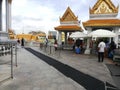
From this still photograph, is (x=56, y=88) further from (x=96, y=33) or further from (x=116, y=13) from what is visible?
(x=116, y=13)

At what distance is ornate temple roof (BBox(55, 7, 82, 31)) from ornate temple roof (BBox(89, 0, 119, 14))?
22.5 ft

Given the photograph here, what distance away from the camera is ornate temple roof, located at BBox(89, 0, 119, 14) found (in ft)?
83.1

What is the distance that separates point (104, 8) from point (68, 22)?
29.9ft

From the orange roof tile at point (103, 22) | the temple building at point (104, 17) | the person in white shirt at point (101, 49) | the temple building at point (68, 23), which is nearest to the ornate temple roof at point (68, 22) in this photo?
the temple building at point (68, 23)

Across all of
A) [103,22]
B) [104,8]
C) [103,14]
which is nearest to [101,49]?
[103,22]

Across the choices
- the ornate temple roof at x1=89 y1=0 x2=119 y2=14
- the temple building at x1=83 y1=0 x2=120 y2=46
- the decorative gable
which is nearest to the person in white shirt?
the temple building at x1=83 y1=0 x2=120 y2=46

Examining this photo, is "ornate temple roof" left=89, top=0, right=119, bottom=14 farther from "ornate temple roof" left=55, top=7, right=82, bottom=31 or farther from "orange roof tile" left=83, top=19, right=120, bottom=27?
"ornate temple roof" left=55, top=7, right=82, bottom=31

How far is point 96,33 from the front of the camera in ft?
68.8

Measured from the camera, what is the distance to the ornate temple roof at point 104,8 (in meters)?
25.3

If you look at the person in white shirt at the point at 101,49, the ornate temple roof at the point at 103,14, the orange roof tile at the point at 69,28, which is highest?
the ornate temple roof at the point at 103,14

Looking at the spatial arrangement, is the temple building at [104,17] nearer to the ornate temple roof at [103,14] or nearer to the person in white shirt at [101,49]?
the ornate temple roof at [103,14]

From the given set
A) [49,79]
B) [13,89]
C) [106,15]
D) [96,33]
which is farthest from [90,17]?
[13,89]

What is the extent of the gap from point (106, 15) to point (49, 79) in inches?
683

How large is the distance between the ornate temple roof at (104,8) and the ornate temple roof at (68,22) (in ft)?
22.5
